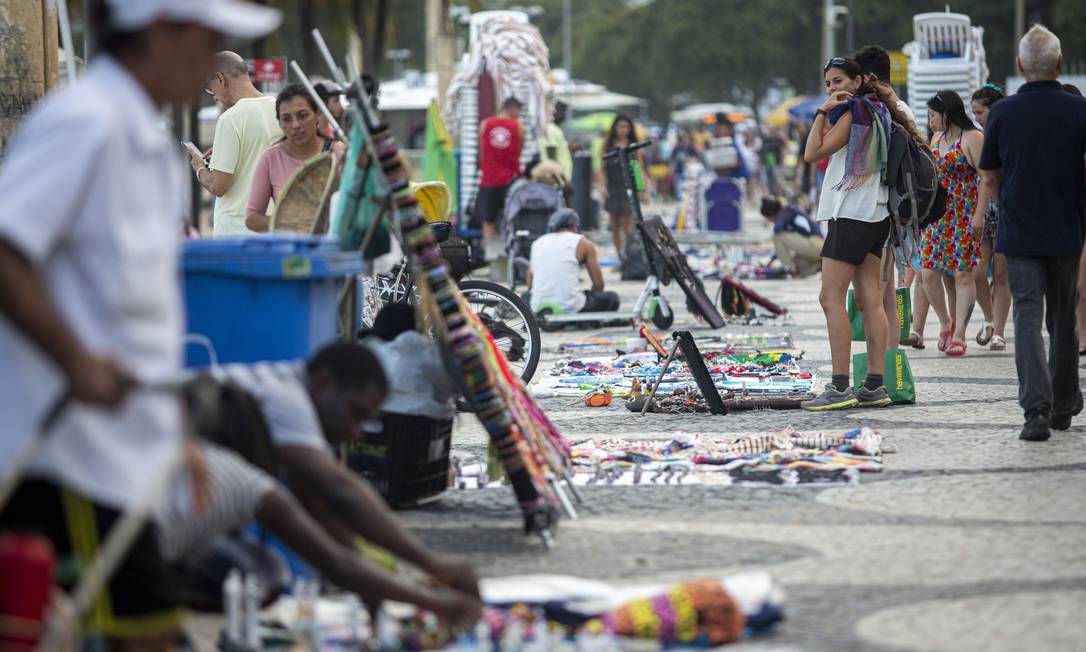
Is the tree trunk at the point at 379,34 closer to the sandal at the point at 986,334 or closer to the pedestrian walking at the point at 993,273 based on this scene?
the pedestrian walking at the point at 993,273

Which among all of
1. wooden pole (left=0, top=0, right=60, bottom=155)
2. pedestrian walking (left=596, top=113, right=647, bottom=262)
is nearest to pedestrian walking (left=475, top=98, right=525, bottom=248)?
pedestrian walking (left=596, top=113, right=647, bottom=262)

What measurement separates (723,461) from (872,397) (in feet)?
6.46

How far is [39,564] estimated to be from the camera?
329cm

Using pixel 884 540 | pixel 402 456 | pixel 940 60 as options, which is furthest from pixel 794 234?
pixel 884 540

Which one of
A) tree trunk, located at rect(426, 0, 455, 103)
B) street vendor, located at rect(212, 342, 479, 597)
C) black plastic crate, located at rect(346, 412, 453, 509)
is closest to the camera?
street vendor, located at rect(212, 342, 479, 597)

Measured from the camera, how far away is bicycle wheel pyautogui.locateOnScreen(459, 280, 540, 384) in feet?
35.0

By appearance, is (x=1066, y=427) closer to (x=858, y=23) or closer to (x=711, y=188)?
(x=711, y=188)

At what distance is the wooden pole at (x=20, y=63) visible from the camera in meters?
8.63

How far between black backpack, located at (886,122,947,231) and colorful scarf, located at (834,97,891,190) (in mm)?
57

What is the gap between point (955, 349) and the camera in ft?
39.8

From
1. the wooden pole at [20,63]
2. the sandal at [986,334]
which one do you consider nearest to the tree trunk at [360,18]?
the sandal at [986,334]

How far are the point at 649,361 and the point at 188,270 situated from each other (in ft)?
22.5

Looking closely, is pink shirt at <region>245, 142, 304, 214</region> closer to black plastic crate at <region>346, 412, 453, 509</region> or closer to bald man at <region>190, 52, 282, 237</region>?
bald man at <region>190, 52, 282, 237</region>

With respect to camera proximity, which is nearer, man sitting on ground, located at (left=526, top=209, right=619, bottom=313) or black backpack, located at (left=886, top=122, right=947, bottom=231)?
black backpack, located at (left=886, top=122, right=947, bottom=231)
